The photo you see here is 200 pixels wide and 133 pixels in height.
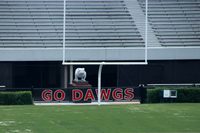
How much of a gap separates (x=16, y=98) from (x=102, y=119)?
4.69 meters

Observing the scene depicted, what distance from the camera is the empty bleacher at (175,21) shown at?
26.2 metres

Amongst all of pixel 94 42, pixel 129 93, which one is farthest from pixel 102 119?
pixel 94 42

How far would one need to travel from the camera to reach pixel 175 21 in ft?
88.5

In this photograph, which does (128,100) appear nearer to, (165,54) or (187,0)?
(165,54)

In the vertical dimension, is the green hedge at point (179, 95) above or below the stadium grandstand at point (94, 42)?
below

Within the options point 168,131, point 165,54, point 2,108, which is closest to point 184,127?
point 168,131

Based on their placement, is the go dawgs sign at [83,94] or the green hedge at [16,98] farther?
the go dawgs sign at [83,94]

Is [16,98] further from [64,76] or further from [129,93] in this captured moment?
[64,76]

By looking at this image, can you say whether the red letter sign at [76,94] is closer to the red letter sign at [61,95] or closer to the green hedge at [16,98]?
the red letter sign at [61,95]

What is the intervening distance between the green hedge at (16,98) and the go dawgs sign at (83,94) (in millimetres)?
699

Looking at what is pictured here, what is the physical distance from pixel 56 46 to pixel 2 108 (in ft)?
20.7

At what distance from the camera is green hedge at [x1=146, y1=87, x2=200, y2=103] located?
→ 21.7 m

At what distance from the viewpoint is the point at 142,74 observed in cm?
2577

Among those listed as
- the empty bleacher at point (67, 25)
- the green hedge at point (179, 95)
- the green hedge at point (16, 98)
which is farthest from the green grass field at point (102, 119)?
the empty bleacher at point (67, 25)
